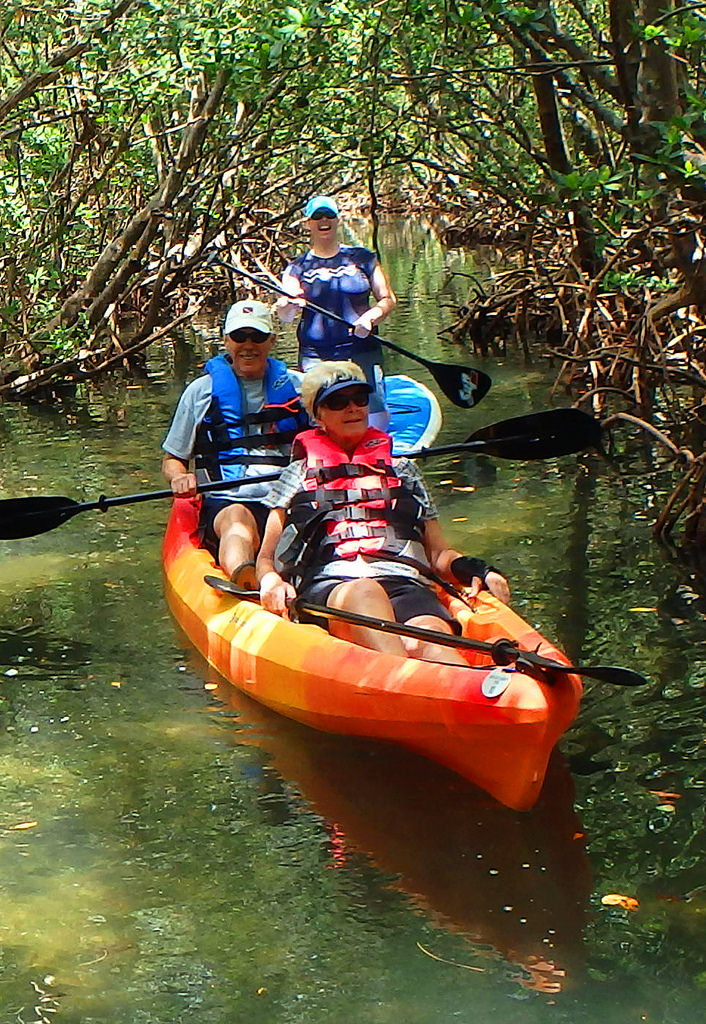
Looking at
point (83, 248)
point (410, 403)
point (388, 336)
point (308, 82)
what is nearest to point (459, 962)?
point (410, 403)

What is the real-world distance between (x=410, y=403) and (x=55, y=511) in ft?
7.20

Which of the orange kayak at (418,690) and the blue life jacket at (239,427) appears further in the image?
the blue life jacket at (239,427)

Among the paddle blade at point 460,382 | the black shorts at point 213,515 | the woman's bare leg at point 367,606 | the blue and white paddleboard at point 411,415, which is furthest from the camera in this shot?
the paddle blade at point 460,382

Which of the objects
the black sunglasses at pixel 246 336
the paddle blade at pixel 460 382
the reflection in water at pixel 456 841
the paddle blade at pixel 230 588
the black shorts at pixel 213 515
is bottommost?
the reflection in water at pixel 456 841

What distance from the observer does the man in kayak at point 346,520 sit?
5293 millimetres

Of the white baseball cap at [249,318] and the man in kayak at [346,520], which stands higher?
the white baseball cap at [249,318]

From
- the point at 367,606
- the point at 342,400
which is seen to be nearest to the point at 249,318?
the point at 342,400

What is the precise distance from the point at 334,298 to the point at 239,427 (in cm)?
162

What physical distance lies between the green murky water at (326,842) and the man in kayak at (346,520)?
51cm

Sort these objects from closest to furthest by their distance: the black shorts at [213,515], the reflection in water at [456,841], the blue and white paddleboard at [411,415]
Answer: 1. the reflection in water at [456,841]
2. the black shorts at [213,515]
3. the blue and white paddleboard at [411,415]

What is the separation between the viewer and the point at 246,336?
21.8ft

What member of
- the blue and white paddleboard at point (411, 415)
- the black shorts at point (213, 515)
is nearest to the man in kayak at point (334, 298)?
the blue and white paddleboard at point (411, 415)

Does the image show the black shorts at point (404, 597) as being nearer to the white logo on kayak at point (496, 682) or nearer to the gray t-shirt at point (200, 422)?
the white logo on kayak at point (496, 682)

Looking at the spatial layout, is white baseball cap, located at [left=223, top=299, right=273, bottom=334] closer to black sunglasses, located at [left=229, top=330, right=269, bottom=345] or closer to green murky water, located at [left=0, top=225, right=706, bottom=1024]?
black sunglasses, located at [left=229, top=330, right=269, bottom=345]
